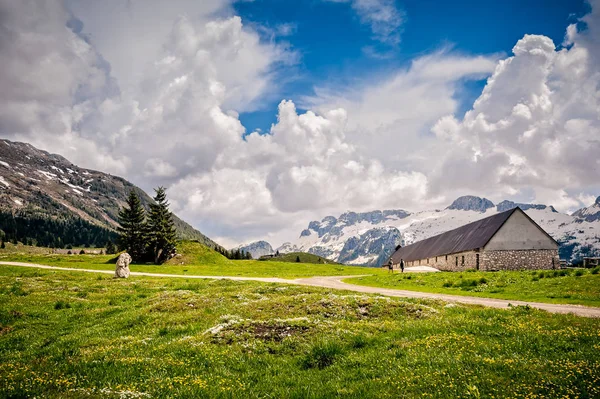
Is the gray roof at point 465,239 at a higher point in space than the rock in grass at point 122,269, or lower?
higher

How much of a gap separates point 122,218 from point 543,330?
9821 cm

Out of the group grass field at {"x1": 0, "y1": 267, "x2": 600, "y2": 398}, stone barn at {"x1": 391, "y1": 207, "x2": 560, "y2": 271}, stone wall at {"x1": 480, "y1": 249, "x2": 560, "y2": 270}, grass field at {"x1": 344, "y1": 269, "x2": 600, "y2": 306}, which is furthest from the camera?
stone barn at {"x1": 391, "y1": 207, "x2": 560, "y2": 271}

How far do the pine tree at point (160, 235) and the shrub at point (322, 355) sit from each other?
8190 cm

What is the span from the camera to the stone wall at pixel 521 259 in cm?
7544

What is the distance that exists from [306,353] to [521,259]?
80219 millimetres

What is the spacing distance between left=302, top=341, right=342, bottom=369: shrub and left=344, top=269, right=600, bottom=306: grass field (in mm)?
21981

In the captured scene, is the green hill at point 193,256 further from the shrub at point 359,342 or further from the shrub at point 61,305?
the shrub at point 359,342

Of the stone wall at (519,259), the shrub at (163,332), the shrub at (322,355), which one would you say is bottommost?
the shrub at (163,332)

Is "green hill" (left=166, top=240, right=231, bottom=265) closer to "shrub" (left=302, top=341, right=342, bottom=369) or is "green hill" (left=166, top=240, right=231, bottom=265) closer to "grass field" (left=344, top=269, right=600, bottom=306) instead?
"grass field" (left=344, top=269, right=600, bottom=306)

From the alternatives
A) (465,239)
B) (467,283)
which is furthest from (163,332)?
(465,239)

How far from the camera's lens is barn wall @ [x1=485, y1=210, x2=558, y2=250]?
76.2m

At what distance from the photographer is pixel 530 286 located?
3316 centimetres

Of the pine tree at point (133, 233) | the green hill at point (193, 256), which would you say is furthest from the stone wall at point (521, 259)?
the pine tree at point (133, 233)

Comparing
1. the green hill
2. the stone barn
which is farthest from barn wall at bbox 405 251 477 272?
the green hill
